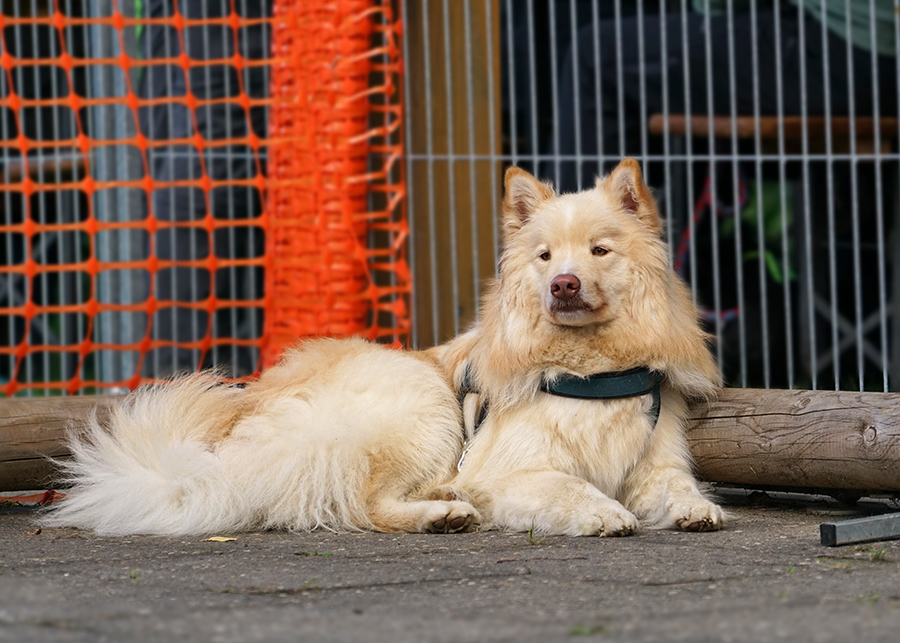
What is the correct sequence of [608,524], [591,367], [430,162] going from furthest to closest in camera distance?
1. [430,162]
2. [591,367]
3. [608,524]

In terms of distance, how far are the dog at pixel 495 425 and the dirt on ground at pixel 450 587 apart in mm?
131

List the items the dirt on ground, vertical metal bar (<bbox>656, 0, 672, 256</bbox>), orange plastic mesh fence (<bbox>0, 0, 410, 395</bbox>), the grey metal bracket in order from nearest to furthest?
the dirt on ground → the grey metal bracket → orange plastic mesh fence (<bbox>0, 0, 410, 395</bbox>) → vertical metal bar (<bbox>656, 0, 672, 256</bbox>)

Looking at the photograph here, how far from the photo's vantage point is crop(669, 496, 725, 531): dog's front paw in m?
3.28

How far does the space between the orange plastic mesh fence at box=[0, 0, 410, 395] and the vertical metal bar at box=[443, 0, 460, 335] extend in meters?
0.27

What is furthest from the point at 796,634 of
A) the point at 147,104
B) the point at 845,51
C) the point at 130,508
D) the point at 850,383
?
the point at 845,51

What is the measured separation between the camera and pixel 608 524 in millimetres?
3217

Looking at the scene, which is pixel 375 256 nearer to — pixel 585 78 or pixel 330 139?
pixel 330 139

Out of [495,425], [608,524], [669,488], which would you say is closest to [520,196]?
[495,425]

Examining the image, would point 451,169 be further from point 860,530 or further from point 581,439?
point 860,530

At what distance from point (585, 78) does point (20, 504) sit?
376 centimetres

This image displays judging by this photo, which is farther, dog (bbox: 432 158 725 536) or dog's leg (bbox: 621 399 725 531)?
dog (bbox: 432 158 725 536)

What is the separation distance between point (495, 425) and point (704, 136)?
3.16 metres

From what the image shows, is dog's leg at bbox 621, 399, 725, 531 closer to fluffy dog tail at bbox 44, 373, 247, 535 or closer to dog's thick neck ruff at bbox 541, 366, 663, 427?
dog's thick neck ruff at bbox 541, 366, 663, 427

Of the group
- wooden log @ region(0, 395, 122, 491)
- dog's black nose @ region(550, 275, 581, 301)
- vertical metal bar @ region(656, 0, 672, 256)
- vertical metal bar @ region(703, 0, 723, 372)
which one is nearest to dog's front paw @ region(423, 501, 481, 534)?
dog's black nose @ region(550, 275, 581, 301)
